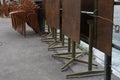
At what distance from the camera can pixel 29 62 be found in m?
4.52

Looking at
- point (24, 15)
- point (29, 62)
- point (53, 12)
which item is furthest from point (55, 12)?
point (24, 15)

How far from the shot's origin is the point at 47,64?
172 inches

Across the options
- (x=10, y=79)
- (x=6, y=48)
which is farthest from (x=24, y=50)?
(x=10, y=79)

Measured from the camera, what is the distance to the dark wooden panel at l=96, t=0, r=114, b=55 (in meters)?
2.72

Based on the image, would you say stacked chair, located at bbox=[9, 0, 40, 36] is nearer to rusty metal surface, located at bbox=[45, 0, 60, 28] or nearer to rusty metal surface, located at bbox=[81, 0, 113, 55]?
rusty metal surface, located at bbox=[45, 0, 60, 28]

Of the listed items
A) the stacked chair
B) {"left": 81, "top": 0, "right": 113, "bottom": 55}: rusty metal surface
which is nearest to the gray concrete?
the stacked chair

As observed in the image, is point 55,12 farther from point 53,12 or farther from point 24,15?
point 24,15

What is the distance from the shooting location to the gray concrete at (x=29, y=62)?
3775 mm

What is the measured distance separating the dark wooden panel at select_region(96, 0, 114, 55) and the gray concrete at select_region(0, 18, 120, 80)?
84 centimetres

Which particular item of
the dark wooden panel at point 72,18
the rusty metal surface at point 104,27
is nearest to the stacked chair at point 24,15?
the dark wooden panel at point 72,18

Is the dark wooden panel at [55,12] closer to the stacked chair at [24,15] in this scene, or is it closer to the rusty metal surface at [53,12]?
the rusty metal surface at [53,12]

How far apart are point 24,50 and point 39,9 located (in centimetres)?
207

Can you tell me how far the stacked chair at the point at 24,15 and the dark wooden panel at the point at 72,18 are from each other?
9.36 feet

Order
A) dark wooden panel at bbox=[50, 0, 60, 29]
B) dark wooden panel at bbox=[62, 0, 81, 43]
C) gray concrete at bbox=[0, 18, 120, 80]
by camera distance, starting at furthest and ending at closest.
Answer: dark wooden panel at bbox=[50, 0, 60, 29] < gray concrete at bbox=[0, 18, 120, 80] < dark wooden panel at bbox=[62, 0, 81, 43]
